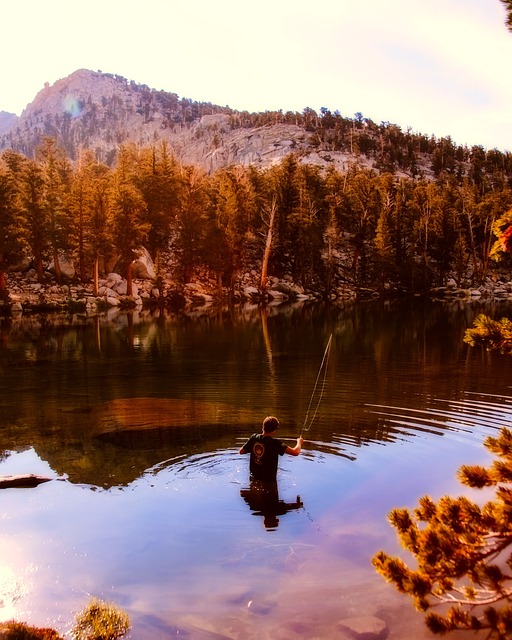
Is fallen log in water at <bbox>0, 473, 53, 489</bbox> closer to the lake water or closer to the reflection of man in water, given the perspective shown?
the lake water

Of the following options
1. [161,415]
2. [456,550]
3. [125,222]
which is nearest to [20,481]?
[161,415]

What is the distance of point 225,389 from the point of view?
69.5 ft

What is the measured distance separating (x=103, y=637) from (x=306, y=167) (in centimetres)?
9765

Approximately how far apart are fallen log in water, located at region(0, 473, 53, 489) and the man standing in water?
13.9 feet

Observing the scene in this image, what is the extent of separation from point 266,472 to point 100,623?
4887mm

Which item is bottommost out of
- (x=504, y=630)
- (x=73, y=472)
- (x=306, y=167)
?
(x=73, y=472)

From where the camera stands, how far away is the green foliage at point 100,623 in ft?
20.4

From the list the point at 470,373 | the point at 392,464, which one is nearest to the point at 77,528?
the point at 392,464

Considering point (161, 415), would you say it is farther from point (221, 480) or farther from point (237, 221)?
point (237, 221)

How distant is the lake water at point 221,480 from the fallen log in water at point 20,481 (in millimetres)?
231

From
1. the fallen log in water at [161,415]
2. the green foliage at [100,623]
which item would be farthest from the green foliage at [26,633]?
the fallen log in water at [161,415]

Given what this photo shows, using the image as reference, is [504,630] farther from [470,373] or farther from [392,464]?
[470,373]

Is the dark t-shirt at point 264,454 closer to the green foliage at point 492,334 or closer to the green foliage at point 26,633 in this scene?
the green foliage at point 26,633

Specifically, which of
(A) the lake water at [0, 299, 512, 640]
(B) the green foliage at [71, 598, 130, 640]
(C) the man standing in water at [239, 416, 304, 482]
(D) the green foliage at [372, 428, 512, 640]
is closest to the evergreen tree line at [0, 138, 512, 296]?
(A) the lake water at [0, 299, 512, 640]
